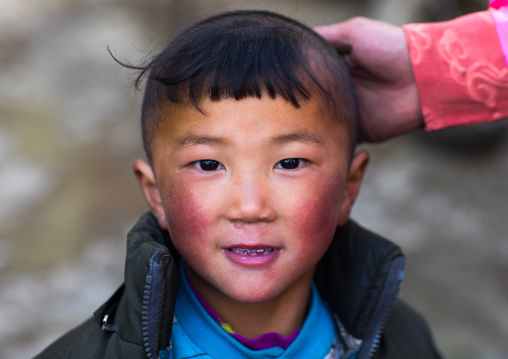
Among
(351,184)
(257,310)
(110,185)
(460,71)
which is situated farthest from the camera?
(110,185)

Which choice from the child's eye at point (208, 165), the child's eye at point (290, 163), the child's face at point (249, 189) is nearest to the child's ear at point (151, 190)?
the child's face at point (249, 189)

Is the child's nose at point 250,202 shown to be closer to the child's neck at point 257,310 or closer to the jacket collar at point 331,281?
the jacket collar at point 331,281

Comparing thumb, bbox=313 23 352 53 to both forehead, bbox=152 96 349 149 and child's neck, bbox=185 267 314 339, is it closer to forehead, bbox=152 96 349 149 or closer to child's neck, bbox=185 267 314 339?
forehead, bbox=152 96 349 149

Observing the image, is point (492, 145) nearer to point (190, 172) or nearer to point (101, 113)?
point (101, 113)

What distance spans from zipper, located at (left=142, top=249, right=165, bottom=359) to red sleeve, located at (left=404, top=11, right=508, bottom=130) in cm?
103

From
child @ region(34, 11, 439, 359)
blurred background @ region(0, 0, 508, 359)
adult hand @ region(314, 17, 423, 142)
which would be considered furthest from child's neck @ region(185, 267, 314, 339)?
blurred background @ region(0, 0, 508, 359)

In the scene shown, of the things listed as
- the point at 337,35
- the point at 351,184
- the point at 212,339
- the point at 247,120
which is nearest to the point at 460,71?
the point at 337,35

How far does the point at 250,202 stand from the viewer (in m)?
1.45

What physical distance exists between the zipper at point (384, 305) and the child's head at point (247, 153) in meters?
0.23

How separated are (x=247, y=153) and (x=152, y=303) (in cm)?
40

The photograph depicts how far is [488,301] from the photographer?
3.26 metres

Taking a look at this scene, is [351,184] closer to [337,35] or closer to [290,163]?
[290,163]

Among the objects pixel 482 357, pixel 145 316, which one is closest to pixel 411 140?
pixel 482 357

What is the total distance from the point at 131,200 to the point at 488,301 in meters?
1.95
